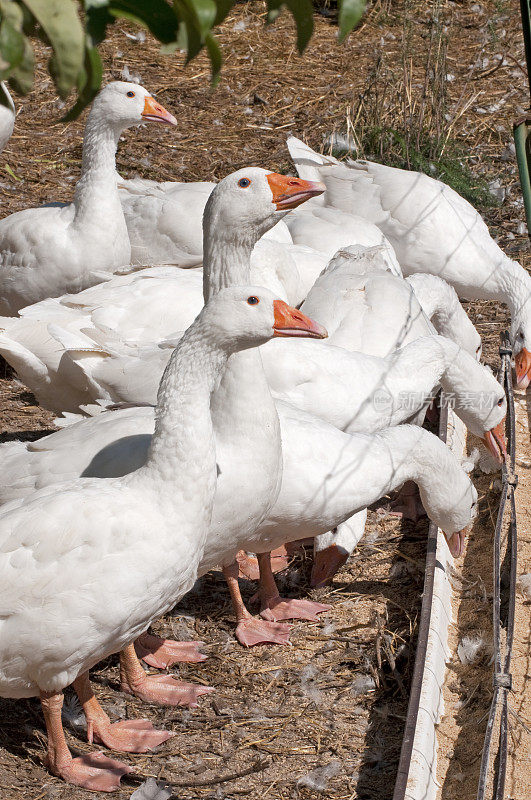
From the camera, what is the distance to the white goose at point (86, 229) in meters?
5.84

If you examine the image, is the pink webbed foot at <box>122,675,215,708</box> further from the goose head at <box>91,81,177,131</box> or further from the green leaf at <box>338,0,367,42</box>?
the goose head at <box>91,81,177,131</box>

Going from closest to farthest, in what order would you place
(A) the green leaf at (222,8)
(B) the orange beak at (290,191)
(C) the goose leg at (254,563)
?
(A) the green leaf at (222,8), (B) the orange beak at (290,191), (C) the goose leg at (254,563)

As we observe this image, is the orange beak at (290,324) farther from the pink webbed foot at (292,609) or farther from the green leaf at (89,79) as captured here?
the green leaf at (89,79)

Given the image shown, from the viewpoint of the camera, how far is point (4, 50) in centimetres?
105

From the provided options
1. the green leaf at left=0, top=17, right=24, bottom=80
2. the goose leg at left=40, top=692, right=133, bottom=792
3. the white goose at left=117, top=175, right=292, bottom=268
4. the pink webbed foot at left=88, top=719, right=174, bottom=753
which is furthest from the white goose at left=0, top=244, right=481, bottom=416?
the green leaf at left=0, top=17, right=24, bottom=80

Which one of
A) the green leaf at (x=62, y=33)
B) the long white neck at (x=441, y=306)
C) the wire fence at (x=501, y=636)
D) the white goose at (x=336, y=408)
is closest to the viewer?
the green leaf at (x=62, y=33)

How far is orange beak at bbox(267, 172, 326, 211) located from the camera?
4.05 m

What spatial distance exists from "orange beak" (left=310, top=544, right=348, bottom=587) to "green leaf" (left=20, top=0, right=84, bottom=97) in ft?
12.5

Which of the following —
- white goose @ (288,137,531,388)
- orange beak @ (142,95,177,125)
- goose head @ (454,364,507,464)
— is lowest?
goose head @ (454,364,507,464)

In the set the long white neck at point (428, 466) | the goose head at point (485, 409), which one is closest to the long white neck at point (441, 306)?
the goose head at point (485, 409)

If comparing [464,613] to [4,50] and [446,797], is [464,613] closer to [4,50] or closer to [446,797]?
[446,797]

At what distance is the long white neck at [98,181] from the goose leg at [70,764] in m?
3.27

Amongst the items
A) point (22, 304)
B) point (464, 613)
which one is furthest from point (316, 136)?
point (464, 613)

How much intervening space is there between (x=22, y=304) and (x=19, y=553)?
129 inches
